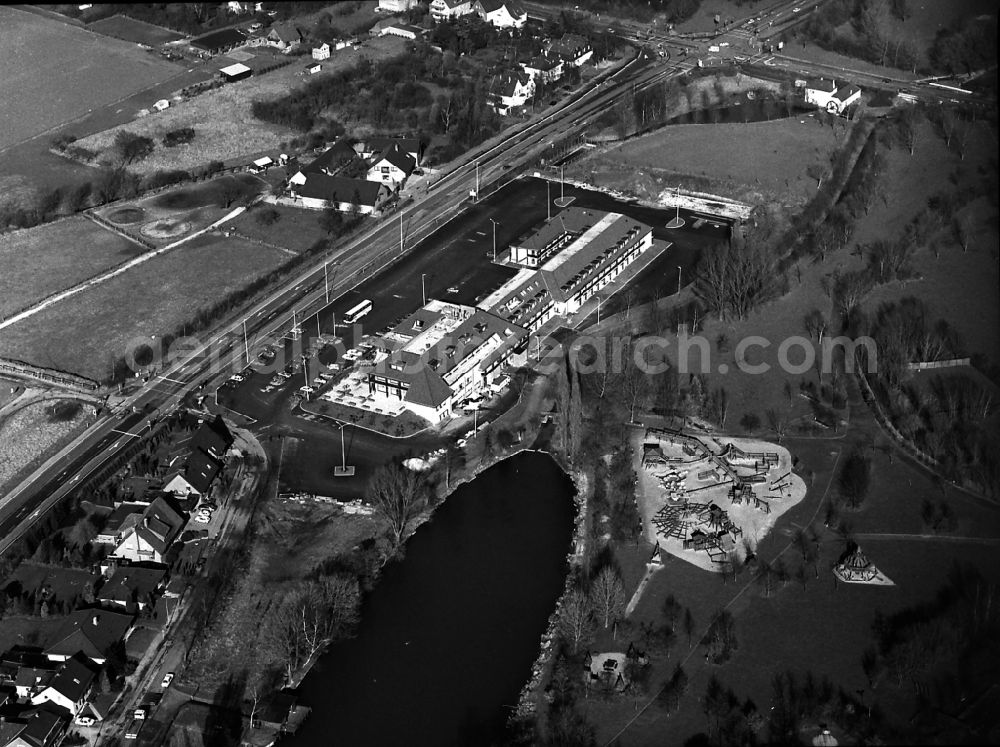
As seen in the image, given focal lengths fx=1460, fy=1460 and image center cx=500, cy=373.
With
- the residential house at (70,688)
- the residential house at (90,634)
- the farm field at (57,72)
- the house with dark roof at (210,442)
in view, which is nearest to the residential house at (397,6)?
the farm field at (57,72)

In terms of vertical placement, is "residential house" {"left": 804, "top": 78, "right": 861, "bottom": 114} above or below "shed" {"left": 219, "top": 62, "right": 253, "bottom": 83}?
below

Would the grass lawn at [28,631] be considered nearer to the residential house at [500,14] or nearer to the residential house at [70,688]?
the residential house at [70,688]

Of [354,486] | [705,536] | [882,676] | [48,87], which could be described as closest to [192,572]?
[354,486]

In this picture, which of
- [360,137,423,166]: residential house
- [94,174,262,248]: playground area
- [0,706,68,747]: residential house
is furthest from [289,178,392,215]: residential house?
[0,706,68,747]: residential house

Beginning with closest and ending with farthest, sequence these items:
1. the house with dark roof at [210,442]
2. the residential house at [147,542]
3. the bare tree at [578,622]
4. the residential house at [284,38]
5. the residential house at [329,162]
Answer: the bare tree at [578,622]
the residential house at [147,542]
the house with dark roof at [210,442]
the residential house at [329,162]
the residential house at [284,38]

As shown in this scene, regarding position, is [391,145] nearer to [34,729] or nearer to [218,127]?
[218,127]

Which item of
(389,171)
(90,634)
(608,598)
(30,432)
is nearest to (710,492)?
(608,598)

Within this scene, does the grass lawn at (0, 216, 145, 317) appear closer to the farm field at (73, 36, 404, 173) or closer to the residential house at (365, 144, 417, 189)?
the farm field at (73, 36, 404, 173)
